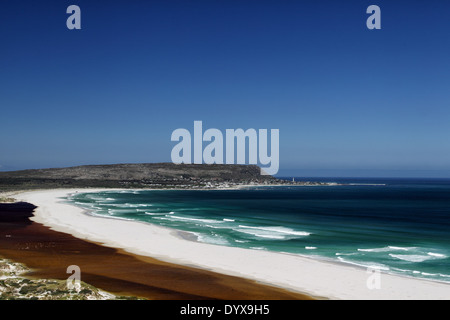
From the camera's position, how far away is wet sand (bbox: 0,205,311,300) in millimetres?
17000

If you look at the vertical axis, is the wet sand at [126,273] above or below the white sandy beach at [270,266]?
above

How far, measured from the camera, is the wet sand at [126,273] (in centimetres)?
1700

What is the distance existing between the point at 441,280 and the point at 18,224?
3807 cm

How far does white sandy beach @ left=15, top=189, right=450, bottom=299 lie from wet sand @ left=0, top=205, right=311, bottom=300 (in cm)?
134

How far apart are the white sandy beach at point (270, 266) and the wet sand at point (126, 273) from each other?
52.7 inches

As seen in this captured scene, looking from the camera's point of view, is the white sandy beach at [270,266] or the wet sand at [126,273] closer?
the wet sand at [126,273]

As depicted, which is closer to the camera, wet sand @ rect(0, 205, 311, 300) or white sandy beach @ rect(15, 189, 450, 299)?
wet sand @ rect(0, 205, 311, 300)

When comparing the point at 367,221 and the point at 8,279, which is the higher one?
the point at 8,279

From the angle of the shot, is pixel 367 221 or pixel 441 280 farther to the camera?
pixel 367 221
